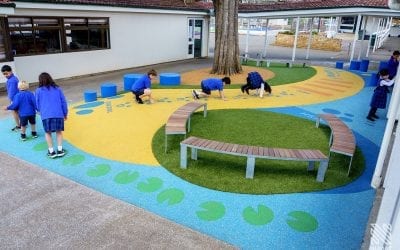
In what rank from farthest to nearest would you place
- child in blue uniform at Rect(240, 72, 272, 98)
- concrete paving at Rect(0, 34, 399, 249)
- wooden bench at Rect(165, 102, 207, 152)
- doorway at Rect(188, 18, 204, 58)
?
1. doorway at Rect(188, 18, 204, 58)
2. child in blue uniform at Rect(240, 72, 272, 98)
3. wooden bench at Rect(165, 102, 207, 152)
4. concrete paving at Rect(0, 34, 399, 249)

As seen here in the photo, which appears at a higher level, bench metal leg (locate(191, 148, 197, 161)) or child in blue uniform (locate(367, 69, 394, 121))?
child in blue uniform (locate(367, 69, 394, 121))

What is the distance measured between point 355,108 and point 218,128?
17.1ft

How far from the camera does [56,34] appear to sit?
45.1ft

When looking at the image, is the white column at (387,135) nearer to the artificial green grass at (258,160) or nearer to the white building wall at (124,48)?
the artificial green grass at (258,160)

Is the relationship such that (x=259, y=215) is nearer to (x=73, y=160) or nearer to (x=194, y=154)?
(x=194, y=154)

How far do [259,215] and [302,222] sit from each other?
0.60 metres

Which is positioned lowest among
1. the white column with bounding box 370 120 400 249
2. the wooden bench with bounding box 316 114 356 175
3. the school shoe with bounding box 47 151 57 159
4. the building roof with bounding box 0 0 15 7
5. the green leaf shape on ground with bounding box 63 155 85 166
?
the green leaf shape on ground with bounding box 63 155 85 166

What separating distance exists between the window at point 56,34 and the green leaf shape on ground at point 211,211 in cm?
1105

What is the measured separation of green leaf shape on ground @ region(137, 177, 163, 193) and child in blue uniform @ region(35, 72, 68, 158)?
2132 mm

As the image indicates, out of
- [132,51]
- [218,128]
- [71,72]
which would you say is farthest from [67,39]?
[218,128]

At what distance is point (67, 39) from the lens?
1414cm

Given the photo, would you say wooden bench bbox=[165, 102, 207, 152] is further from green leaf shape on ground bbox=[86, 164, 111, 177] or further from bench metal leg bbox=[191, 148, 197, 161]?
green leaf shape on ground bbox=[86, 164, 111, 177]

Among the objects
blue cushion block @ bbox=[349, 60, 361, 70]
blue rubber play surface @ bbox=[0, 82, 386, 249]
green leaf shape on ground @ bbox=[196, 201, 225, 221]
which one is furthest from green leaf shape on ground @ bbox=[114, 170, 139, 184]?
blue cushion block @ bbox=[349, 60, 361, 70]

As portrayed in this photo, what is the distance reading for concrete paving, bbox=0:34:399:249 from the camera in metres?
3.88
